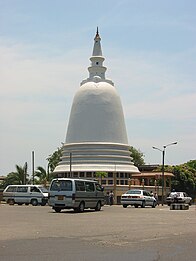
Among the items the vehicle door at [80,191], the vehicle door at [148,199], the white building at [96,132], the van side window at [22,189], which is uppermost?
the white building at [96,132]

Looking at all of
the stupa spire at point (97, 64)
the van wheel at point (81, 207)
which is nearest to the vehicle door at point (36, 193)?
the van wheel at point (81, 207)

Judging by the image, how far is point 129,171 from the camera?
64.7m

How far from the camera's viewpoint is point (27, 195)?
3953 cm

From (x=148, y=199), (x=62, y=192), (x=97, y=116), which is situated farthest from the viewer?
(x=97, y=116)

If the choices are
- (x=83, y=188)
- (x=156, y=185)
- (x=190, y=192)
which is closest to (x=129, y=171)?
(x=156, y=185)

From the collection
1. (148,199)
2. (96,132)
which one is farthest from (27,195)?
(96,132)

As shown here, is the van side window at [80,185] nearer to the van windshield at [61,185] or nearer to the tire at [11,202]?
the van windshield at [61,185]

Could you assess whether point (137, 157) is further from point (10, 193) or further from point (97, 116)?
point (10, 193)

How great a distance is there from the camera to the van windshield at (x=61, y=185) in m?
26.8

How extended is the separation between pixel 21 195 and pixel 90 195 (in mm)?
12719

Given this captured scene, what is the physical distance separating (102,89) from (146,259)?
59227 millimetres

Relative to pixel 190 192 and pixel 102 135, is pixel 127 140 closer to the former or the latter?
pixel 102 135

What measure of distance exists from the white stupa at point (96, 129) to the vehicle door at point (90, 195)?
3467cm

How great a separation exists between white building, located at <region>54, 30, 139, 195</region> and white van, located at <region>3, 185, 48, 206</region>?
2291 cm
